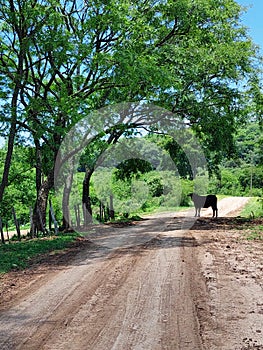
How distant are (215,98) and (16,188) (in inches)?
638

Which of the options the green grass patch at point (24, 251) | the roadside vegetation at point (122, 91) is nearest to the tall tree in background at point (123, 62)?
the roadside vegetation at point (122, 91)

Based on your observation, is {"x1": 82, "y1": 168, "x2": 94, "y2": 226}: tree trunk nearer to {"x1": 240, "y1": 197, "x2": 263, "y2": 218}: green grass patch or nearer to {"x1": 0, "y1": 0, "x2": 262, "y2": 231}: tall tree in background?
{"x1": 0, "y1": 0, "x2": 262, "y2": 231}: tall tree in background

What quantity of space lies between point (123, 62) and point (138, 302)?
9.07 meters

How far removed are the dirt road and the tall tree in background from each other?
20.1 feet

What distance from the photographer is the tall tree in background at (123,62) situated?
14141mm

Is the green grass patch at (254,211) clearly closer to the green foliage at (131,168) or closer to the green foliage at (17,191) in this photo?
the green foliage at (131,168)

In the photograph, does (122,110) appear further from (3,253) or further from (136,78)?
(3,253)

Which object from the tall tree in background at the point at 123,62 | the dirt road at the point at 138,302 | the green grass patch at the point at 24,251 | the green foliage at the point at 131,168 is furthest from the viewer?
the green foliage at the point at 131,168

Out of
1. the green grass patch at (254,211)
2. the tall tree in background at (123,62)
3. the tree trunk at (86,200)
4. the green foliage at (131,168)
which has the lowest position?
the green grass patch at (254,211)

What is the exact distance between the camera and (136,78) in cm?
1429

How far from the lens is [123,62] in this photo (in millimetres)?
13891

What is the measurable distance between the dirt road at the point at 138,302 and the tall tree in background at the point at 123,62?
242 inches

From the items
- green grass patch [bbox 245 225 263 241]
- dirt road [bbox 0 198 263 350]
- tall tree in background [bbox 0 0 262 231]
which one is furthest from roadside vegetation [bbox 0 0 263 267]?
green grass patch [bbox 245 225 263 241]

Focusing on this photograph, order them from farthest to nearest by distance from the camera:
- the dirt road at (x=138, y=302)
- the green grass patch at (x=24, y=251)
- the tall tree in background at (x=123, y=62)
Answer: the tall tree in background at (x=123, y=62) < the green grass patch at (x=24, y=251) < the dirt road at (x=138, y=302)
